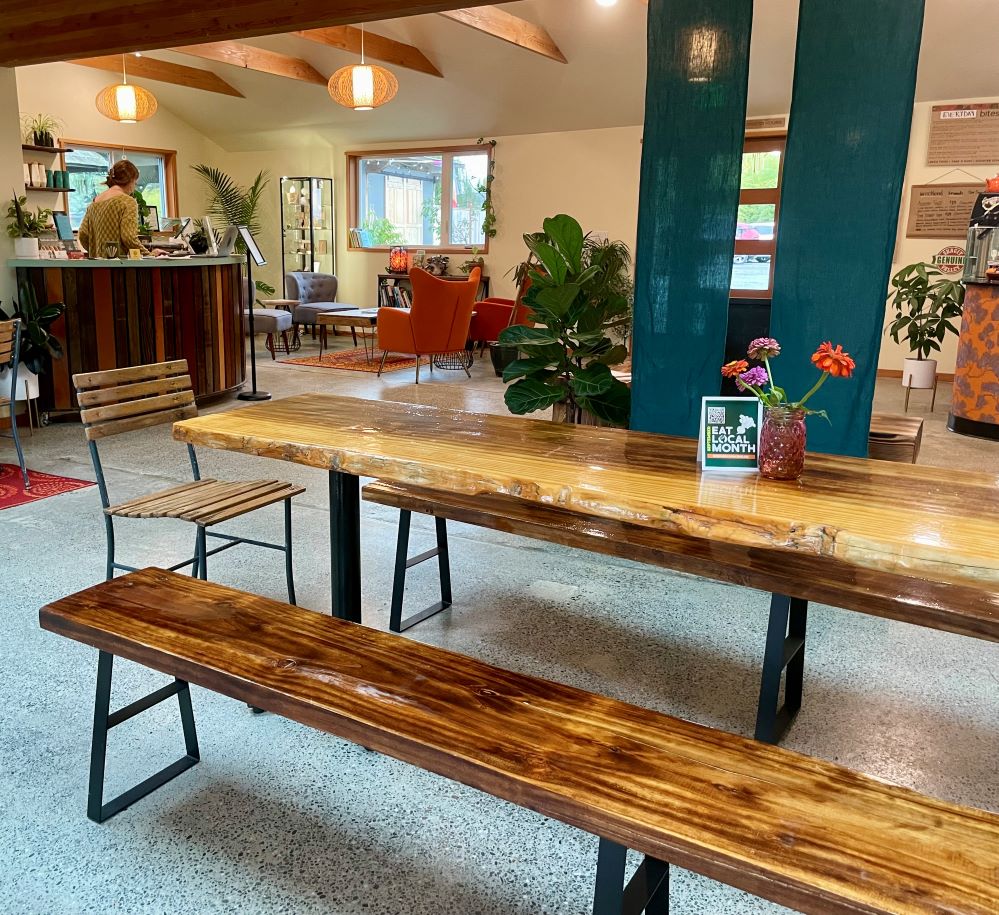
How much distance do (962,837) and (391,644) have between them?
0.95 meters

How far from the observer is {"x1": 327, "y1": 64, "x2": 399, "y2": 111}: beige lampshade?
679cm

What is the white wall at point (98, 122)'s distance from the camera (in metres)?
9.14

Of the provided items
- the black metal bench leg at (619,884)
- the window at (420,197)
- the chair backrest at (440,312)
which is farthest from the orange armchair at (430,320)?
the black metal bench leg at (619,884)

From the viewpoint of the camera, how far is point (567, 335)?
124 inches

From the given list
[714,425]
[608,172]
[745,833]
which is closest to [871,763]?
[714,425]

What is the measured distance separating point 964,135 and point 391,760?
7.93 meters

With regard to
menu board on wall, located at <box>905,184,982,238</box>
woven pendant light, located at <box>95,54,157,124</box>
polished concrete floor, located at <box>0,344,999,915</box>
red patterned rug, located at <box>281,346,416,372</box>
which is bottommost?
polished concrete floor, located at <box>0,344,999,915</box>

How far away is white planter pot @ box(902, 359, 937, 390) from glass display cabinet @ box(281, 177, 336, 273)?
726cm

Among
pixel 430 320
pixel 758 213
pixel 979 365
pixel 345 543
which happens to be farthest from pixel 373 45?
pixel 345 543

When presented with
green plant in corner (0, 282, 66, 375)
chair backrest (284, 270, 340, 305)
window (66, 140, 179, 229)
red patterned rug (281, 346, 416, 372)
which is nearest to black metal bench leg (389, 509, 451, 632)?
green plant in corner (0, 282, 66, 375)

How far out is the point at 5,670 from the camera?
7.77ft

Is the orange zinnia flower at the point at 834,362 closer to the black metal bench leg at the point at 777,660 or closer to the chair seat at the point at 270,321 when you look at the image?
the black metal bench leg at the point at 777,660

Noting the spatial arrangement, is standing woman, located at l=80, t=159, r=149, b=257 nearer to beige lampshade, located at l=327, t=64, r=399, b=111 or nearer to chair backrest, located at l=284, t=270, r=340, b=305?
beige lampshade, located at l=327, t=64, r=399, b=111

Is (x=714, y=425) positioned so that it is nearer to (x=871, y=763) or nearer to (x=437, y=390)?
(x=871, y=763)
